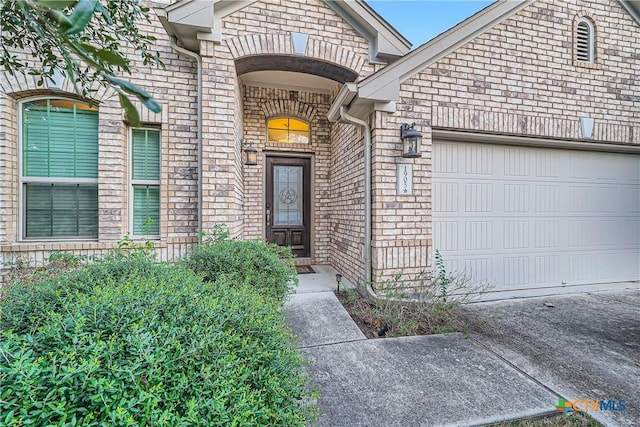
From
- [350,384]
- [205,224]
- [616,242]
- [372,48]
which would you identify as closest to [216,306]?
[350,384]

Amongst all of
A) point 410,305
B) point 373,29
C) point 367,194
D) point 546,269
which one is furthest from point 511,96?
point 410,305

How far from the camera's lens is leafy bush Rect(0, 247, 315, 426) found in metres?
0.88

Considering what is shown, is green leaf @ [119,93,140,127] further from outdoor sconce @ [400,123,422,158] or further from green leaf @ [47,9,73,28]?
outdoor sconce @ [400,123,422,158]

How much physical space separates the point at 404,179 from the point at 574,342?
8.24 feet

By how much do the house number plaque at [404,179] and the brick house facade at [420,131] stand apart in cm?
4

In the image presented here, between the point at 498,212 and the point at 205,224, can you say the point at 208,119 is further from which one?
the point at 498,212

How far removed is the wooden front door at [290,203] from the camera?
5.88 meters

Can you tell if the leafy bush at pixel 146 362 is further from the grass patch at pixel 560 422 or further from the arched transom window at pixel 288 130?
the arched transom window at pixel 288 130

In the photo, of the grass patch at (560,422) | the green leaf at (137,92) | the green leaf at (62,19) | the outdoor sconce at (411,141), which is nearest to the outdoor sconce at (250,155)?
the outdoor sconce at (411,141)

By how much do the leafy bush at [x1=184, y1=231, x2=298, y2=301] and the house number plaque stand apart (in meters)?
1.88

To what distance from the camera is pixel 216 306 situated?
1.44 meters

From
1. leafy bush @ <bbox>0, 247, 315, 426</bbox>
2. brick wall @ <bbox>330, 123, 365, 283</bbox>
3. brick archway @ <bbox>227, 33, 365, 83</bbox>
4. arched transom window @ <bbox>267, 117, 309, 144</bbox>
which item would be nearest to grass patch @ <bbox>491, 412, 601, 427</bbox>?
leafy bush @ <bbox>0, 247, 315, 426</bbox>

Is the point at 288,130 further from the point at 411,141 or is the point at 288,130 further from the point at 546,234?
the point at 546,234

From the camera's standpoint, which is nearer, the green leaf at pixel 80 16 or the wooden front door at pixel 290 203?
the green leaf at pixel 80 16
